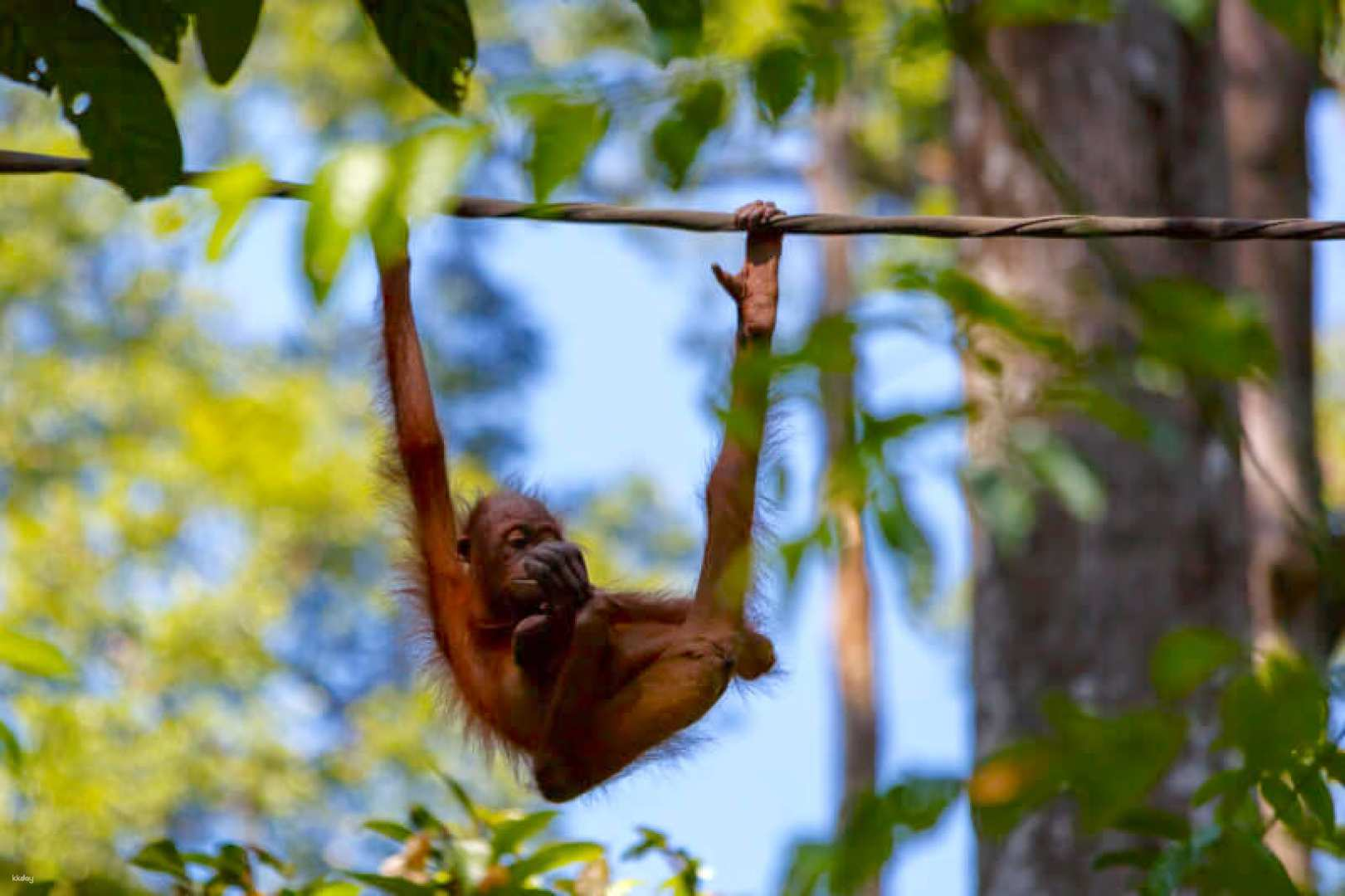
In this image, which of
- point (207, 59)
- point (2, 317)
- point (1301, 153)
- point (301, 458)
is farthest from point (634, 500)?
point (207, 59)

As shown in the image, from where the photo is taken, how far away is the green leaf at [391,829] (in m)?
3.34

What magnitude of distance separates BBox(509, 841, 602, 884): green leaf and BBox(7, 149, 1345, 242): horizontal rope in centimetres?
109

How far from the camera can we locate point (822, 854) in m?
1.87

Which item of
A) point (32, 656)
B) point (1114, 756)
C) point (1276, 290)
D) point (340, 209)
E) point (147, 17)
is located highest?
point (1276, 290)

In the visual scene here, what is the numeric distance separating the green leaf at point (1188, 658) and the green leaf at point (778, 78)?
1.06 m

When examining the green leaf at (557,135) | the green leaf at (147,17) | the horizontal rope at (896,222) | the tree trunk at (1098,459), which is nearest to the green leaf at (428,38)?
the horizontal rope at (896,222)

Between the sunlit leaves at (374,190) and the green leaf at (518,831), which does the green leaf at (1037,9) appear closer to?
the sunlit leaves at (374,190)

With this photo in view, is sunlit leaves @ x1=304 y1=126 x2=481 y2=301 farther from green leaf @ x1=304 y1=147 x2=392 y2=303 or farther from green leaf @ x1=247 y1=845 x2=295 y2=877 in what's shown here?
green leaf @ x1=247 y1=845 x2=295 y2=877

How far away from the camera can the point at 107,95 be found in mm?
2889

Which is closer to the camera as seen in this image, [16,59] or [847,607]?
[16,59]

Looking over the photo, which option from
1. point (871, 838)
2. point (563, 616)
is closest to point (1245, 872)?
point (871, 838)

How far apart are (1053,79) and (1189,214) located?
0.79 metres

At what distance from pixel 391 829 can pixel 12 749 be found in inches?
41.4

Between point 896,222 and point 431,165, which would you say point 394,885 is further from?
point 896,222
